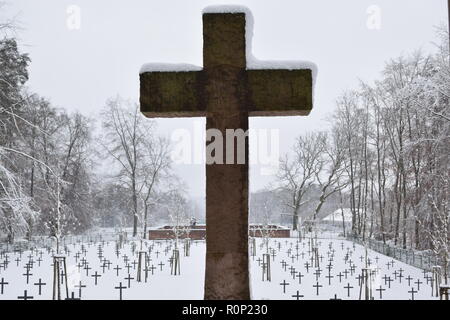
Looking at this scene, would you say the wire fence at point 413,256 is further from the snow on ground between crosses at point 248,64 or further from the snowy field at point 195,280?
the snow on ground between crosses at point 248,64

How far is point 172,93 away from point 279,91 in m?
0.78

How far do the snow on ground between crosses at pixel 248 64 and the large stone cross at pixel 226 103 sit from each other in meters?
0.02

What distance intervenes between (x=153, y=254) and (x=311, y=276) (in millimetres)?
10227

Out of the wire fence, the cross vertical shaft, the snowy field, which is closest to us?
the cross vertical shaft

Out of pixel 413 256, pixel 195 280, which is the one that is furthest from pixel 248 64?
pixel 413 256

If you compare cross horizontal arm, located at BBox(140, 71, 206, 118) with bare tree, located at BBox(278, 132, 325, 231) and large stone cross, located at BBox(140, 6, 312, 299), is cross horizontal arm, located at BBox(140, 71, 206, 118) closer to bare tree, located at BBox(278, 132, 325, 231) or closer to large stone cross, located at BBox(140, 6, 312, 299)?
large stone cross, located at BBox(140, 6, 312, 299)

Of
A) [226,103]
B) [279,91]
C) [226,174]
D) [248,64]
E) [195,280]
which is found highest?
[248,64]

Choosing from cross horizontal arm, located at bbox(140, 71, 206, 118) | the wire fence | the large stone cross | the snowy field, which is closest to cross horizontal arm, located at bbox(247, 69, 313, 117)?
the large stone cross

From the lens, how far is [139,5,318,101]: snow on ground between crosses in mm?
3094

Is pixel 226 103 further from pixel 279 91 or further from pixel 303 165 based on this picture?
pixel 303 165

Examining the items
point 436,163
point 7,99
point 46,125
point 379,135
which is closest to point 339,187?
point 379,135

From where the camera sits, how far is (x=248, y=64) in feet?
10.4

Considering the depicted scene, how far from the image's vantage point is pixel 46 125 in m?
30.9

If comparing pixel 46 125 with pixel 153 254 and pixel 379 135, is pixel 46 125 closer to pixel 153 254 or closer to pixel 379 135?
pixel 153 254
